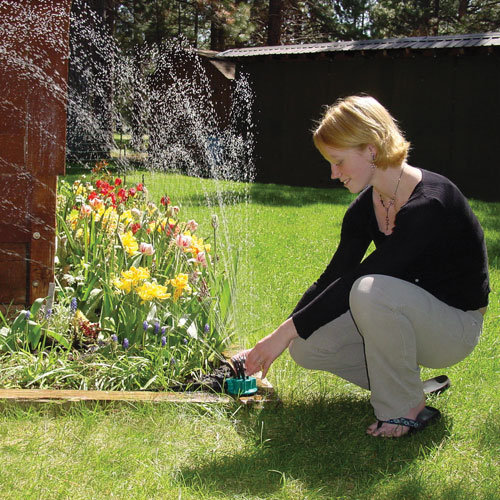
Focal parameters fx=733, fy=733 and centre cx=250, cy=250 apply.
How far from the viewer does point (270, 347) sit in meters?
2.35

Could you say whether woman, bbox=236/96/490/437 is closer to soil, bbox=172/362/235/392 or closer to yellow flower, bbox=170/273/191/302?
soil, bbox=172/362/235/392

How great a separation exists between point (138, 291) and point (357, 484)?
118 cm

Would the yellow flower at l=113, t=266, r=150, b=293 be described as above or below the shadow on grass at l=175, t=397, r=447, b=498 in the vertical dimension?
above

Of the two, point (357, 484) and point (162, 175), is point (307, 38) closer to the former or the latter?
point (162, 175)

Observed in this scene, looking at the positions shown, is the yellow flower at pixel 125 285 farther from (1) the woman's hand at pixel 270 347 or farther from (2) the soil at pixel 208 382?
(1) the woman's hand at pixel 270 347

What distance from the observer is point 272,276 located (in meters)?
5.05

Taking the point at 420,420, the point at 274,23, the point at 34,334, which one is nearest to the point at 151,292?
the point at 34,334

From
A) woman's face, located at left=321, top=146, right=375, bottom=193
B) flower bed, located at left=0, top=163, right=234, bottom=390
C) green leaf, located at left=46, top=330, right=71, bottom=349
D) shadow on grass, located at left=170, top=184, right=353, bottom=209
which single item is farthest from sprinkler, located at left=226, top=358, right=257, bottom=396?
shadow on grass, located at left=170, top=184, right=353, bottom=209

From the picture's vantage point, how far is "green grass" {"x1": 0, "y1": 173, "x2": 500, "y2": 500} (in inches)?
84.1

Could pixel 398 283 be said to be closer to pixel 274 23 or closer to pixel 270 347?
pixel 270 347

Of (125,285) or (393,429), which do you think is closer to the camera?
(393,429)

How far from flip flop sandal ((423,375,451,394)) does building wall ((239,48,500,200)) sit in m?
8.22

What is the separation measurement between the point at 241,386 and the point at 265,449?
34cm

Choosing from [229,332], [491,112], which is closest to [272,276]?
[229,332]
